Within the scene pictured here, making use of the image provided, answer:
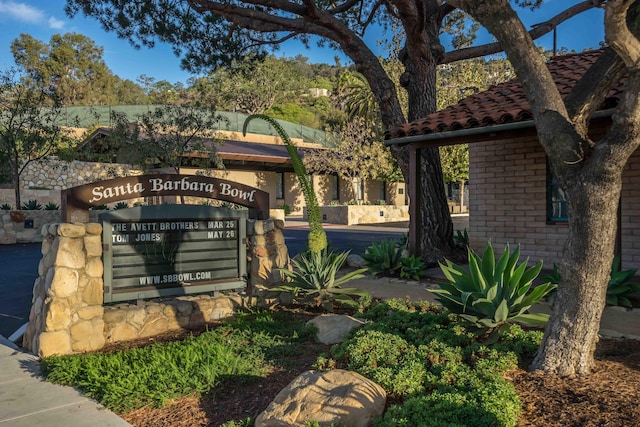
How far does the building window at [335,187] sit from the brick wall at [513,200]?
25.4m

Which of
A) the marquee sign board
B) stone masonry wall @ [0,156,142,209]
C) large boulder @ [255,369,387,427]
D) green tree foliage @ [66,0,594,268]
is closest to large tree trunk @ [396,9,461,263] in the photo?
green tree foliage @ [66,0,594,268]

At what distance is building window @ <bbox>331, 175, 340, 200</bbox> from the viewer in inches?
1449

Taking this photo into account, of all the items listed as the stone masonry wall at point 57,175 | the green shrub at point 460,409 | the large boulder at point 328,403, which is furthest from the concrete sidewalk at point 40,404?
the stone masonry wall at point 57,175

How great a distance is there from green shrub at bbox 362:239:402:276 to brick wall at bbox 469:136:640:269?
1.82m

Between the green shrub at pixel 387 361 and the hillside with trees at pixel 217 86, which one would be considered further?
the hillside with trees at pixel 217 86

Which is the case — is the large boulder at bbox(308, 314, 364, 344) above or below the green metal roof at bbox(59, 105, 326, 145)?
below

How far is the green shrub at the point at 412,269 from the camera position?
397 inches

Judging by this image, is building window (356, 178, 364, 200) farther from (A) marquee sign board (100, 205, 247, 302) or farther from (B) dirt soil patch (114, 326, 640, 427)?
(B) dirt soil patch (114, 326, 640, 427)

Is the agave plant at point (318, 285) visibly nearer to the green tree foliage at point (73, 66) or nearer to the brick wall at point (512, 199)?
the brick wall at point (512, 199)

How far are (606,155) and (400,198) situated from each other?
1425 inches

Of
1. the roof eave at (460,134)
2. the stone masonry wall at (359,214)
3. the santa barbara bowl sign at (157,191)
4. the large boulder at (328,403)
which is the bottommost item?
the large boulder at (328,403)

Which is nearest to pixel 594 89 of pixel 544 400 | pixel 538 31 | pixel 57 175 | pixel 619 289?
pixel 544 400

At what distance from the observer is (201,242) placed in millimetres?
7457

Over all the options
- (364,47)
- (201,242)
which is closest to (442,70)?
(364,47)
